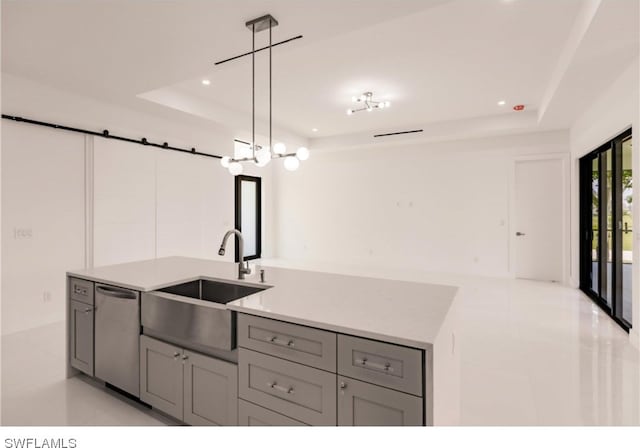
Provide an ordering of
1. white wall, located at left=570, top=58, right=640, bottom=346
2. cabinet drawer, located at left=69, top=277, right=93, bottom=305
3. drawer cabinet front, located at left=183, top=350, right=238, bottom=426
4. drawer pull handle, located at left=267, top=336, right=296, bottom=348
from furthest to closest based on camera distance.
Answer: white wall, located at left=570, top=58, right=640, bottom=346 < cabinet drawer, located at left=69, top=277, right=93, bottom=305 < drawer cabinet front, located at left=183, top=350, right=238, bottom=426 < drawer pull handle, located at left=267, top=336, right=296, bottom=348

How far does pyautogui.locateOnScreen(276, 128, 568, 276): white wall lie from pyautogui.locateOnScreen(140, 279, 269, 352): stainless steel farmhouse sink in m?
5.46

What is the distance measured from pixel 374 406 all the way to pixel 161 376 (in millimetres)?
1352

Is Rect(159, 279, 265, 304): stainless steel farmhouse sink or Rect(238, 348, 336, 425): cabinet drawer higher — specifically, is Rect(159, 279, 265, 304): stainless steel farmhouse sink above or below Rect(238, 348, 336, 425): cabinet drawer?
above

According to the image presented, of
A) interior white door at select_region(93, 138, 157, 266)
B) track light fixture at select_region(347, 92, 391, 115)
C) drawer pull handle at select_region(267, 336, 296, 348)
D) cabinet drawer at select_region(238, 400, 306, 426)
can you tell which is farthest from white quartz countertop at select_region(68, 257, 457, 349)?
track light fixture at select_region(347, 92, 391, 115)

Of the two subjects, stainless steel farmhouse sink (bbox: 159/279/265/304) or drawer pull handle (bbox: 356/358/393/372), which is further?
stainless steel farmhouse sink (bbox: 159/279/265/304)

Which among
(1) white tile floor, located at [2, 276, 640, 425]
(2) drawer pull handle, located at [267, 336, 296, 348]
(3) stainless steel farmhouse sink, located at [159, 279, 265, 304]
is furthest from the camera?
(3) stainless steel farmhouse sink, located at [159, 279, 265, 304]

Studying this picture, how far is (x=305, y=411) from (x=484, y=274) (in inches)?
234

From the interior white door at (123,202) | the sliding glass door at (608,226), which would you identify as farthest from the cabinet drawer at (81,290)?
the sliding glass door at (608,226)

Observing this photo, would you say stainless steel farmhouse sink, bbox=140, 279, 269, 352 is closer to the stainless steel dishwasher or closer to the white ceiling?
the stainless steel dishwasher

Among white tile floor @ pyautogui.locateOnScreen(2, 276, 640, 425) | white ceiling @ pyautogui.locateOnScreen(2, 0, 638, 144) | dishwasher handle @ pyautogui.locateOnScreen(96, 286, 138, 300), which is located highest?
white ceiling @ pyautogui.locateOnScreen(2, 0, 638, 144)

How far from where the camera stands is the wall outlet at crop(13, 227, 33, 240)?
354 cm

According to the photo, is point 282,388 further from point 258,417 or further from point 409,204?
point 409,204

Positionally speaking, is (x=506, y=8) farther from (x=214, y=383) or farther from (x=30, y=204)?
(x=30, y=204)
